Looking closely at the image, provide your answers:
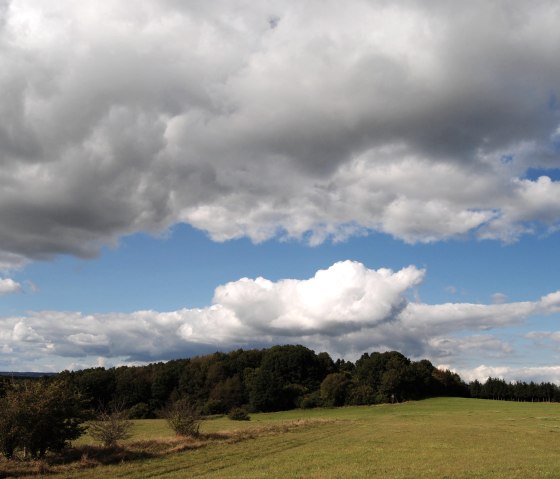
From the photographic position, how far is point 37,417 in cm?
3328

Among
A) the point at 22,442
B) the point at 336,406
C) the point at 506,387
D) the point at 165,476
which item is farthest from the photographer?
the point at 506,387

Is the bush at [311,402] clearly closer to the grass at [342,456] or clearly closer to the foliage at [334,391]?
the foliage at [334,391]

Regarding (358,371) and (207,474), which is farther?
(358,371)

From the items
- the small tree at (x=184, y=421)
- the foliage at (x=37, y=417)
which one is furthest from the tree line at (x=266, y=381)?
the foliage at (x=37, y=417)

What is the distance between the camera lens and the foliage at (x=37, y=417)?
32.7 m

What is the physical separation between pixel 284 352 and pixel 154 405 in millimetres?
39155

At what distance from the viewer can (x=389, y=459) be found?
3322cm

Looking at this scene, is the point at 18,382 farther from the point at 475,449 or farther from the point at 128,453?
the point at 475,449

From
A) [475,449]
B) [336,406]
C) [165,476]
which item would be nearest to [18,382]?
[165,476]

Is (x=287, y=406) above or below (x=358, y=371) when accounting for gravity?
below

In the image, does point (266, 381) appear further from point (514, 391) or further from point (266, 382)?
point (514, 391)

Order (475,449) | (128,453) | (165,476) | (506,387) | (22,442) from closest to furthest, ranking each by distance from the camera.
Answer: (165,476), (22,442), (128,453), (475,449), (506,387)

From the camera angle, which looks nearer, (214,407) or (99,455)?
(99,455)

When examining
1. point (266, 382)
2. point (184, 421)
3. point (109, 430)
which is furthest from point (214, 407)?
point (109, 430)
